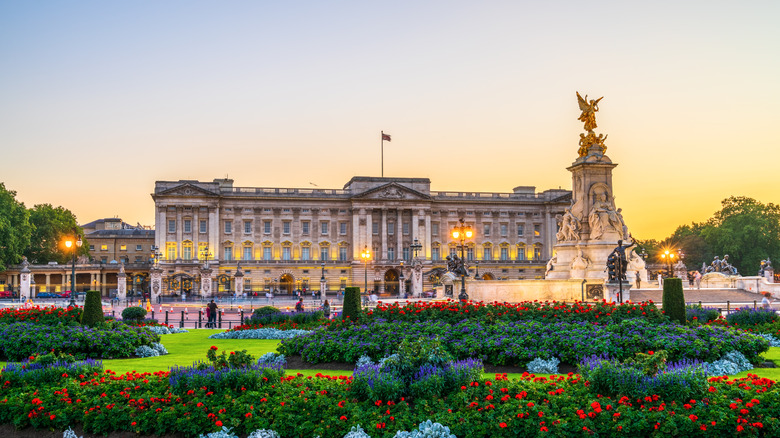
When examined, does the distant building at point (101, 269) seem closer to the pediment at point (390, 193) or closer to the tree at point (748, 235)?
the pediment at point (390, 193)

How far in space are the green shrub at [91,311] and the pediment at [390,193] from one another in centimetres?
7330

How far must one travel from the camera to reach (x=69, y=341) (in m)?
17.8

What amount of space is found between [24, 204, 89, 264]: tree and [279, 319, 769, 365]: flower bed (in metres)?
86.1

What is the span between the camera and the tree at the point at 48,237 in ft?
304

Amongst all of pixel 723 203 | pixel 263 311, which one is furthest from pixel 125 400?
pixel 723 203

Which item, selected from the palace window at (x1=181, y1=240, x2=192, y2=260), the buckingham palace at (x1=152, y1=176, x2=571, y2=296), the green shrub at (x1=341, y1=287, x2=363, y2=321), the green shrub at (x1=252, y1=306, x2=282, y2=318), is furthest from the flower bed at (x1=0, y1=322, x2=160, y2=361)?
the palace window at (x1=181, y1=240, x2=192, y2=260)

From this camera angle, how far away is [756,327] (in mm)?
21016

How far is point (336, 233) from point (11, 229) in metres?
38.1

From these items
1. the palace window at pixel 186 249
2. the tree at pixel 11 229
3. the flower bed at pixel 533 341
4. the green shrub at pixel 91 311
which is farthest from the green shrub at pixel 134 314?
the palace window at pixel 186 249

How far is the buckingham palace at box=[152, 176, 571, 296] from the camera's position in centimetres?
8856

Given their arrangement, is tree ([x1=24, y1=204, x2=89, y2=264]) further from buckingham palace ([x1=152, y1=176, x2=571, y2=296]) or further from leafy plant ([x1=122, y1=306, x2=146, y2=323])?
leafy plant ([x1=122, y1=306, x2=146, y2=323])

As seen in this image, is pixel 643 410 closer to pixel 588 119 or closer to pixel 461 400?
pixel 461 400

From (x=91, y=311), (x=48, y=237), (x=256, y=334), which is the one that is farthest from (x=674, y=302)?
(x=48, y=237)

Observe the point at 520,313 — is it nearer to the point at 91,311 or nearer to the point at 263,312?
the point at 91,311
